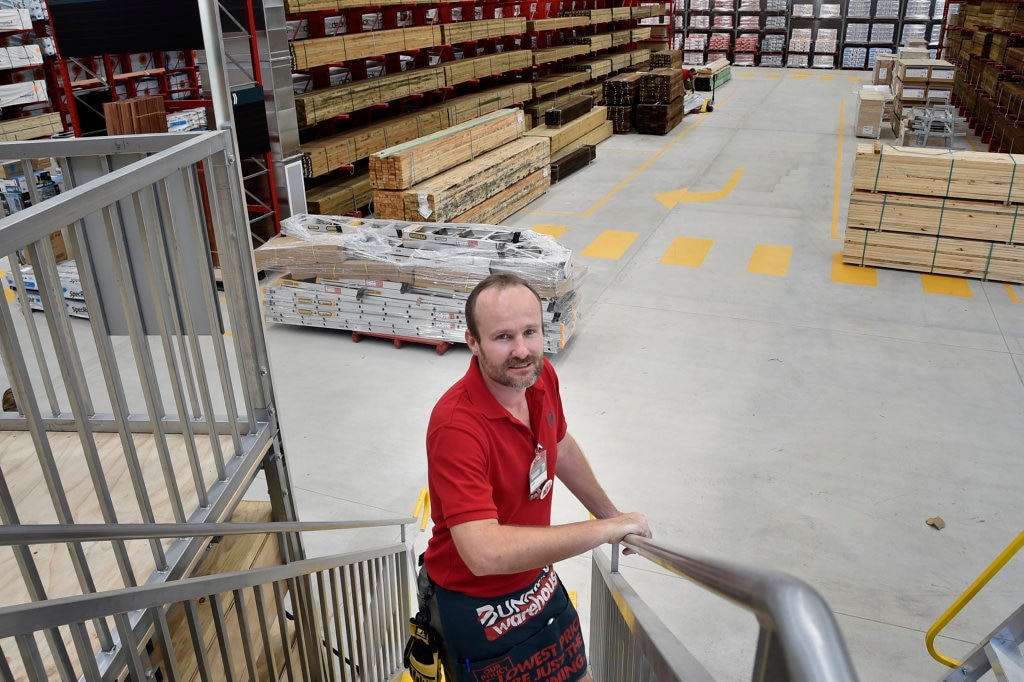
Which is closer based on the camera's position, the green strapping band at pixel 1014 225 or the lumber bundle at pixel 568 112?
the green strapping band at pixel 1014 225

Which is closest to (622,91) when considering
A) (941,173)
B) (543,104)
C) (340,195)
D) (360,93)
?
(543,104)

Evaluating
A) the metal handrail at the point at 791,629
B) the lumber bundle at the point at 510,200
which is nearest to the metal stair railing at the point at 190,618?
the metal handrail at the point at 791,629

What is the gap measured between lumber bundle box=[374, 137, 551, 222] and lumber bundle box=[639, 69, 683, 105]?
22.8 ft

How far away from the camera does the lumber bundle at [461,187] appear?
Answer: 35.6 ft

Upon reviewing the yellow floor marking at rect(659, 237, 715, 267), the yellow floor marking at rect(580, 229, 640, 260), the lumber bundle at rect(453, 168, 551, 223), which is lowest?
the yellow floor marking at rect(659, 237, 715, 267)

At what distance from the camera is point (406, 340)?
28.0 ft

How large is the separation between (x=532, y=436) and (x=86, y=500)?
1536 mm

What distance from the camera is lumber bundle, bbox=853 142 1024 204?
377 inches

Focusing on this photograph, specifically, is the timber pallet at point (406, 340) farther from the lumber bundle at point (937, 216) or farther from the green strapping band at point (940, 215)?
the green strapping band at point (940, 215)

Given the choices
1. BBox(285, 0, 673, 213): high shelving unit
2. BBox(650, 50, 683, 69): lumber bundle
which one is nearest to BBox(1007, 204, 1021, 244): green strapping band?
BBox(285, 0, 673, 213): high shelving unit

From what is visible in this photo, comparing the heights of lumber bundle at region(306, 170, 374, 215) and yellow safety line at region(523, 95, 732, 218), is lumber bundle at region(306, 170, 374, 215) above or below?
above

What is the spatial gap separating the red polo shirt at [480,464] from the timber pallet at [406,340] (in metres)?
5.49

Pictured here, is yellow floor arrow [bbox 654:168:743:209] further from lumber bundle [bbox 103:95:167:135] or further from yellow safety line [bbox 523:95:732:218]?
lumber bundle [bbox 103:95:167:135]

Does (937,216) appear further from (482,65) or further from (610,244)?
(482,65)
